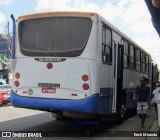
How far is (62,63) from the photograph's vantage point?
10852mm

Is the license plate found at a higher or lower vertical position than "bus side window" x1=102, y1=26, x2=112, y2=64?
lower

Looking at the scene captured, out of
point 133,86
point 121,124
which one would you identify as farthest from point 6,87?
point 121,124

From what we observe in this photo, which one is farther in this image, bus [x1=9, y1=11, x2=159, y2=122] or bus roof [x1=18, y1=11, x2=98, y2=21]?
bus roof [x1=18, y1=11, x2=98, y2=21]

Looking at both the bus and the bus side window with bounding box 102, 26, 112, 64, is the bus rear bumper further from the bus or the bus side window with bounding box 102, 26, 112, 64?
the bus side window with bounding box 102, 26, 112, 64

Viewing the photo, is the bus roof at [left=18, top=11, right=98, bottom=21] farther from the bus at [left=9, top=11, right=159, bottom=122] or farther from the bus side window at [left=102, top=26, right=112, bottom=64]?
the bus side window at [left=102, top=26, right=112, bottom=64]

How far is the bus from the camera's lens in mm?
10633

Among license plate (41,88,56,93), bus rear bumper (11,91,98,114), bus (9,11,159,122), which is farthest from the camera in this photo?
license plate (41,88,56,93)

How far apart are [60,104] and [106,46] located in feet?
7.87

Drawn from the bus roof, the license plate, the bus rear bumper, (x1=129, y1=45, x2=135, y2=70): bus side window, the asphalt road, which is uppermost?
the bus roof

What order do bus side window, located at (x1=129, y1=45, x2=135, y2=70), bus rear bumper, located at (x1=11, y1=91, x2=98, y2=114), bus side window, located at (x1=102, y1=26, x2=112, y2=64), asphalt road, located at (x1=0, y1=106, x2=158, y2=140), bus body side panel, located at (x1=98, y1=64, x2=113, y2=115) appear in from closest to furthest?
Answer: bus rear bumper, located at (x1=11, y1=91, x2=98, y2=114) < bus body side panel, located at (x1=98, y1=64, x2=113, y2=115) < bus side window, located at (x1=102, y1=26, x2=112, y2=64) < asphalt road, located at (x1=0, y1=106, x2=158, y2=140) < bus side window, located at (x1=129, y1=45, x2=135, y2=70)

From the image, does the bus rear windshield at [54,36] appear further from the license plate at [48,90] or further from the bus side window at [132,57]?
the bus side window at [132,57]

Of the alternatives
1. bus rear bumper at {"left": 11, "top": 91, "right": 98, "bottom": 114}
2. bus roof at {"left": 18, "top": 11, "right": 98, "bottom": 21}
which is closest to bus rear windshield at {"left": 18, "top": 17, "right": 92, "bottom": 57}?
bus roof at {"left": 18, "top": 11, "right": 98, "bottom": 21}

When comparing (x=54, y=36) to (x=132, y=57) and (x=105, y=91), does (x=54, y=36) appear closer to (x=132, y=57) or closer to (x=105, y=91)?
(x=105, y=91)

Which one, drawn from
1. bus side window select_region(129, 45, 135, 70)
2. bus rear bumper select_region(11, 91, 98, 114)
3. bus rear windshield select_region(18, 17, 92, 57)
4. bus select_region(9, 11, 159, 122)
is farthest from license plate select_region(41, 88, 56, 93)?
bus side window select_region(129, 45, 135, 70)
